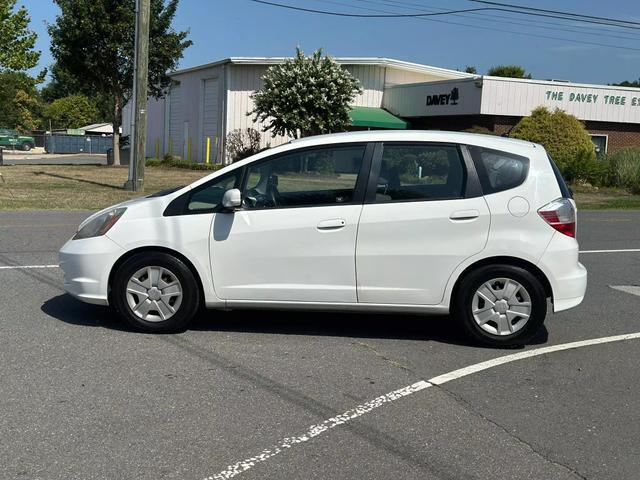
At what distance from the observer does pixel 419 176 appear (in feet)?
18.9

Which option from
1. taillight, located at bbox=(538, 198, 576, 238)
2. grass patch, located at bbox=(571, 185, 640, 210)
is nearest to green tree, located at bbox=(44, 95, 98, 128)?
grass patch, located at bbox=(571, 185, 640, 210)

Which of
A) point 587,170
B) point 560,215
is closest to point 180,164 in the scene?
point 587,170

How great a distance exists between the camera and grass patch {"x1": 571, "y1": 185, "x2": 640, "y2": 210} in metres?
21.3

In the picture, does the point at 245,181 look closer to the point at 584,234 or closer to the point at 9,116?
the point at 584,234

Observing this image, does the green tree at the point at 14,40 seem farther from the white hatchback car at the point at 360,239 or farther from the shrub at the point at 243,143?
the white hatchback car at the point at 360,239

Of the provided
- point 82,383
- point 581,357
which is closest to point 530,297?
point 581,357

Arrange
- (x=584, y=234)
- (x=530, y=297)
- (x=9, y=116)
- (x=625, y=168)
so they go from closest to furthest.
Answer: (x=530, y=297) → (x=584, y=234) → (x=625, y=168) → (x=9, y=116)

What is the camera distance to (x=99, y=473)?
349 cm

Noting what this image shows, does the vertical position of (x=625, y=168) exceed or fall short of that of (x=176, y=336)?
it exceeds it

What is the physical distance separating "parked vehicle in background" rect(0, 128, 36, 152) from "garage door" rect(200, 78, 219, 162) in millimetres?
30384

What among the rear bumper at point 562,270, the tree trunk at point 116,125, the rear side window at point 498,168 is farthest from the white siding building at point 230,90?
the rear bumper at point 562,270

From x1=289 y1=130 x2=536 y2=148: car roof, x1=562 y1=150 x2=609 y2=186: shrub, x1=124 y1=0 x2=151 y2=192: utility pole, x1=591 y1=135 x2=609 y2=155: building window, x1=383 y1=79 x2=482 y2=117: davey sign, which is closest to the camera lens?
x1=289 y1=130 x2=536 y2=148: car roof

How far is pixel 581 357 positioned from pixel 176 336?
3422 mm

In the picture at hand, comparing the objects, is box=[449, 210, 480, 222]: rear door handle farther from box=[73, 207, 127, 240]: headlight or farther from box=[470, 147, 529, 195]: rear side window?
box=[73, 207, 127, 240]: headlight
